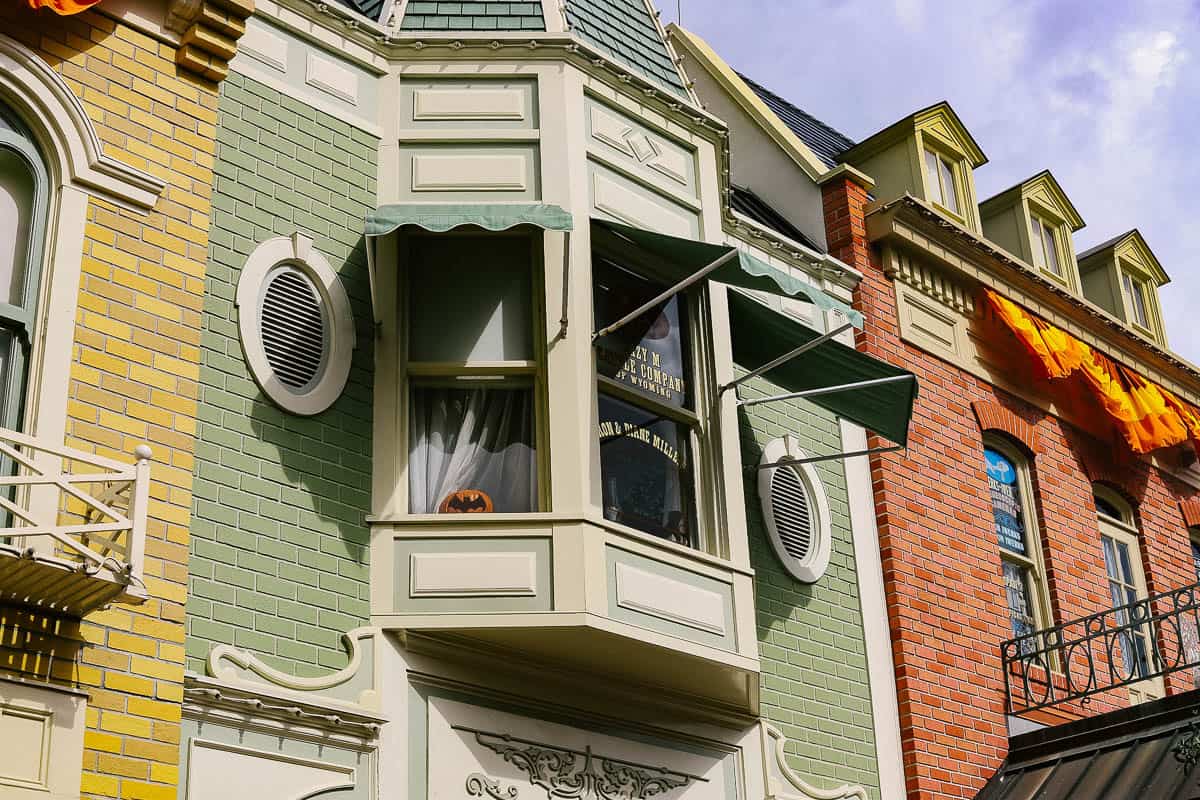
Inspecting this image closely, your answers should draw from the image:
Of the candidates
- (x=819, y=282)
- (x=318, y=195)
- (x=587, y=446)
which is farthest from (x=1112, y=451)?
(x=318, y=195)

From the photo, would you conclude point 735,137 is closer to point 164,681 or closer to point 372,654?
point 372,654

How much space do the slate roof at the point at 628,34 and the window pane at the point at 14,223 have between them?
478 cm

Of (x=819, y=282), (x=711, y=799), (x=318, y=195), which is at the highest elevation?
(x=819, y=282)

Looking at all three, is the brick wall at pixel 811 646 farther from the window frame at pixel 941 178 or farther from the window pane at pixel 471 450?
the window frame at pixel 941 178

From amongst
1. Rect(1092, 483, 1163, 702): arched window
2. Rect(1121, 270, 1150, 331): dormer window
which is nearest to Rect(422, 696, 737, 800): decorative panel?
Rect(1092, 483, 1163, 702): arched window

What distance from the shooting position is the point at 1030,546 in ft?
49.3

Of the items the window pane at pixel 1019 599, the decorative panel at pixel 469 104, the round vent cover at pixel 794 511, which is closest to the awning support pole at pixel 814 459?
the round vent cover at pixel 794 511

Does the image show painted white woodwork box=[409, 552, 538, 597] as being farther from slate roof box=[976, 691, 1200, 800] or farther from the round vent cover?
slate roof box=[976, 691, 1200, 800]

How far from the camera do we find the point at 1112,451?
16.6 m

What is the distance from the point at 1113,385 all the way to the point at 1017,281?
1549 mm

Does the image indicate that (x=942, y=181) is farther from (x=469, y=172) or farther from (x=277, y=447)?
(x=277, y=447)

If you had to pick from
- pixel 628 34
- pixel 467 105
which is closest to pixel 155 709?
pixel 467 105

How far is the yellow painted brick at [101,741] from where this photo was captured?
7.35m

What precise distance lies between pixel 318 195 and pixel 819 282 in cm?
535
